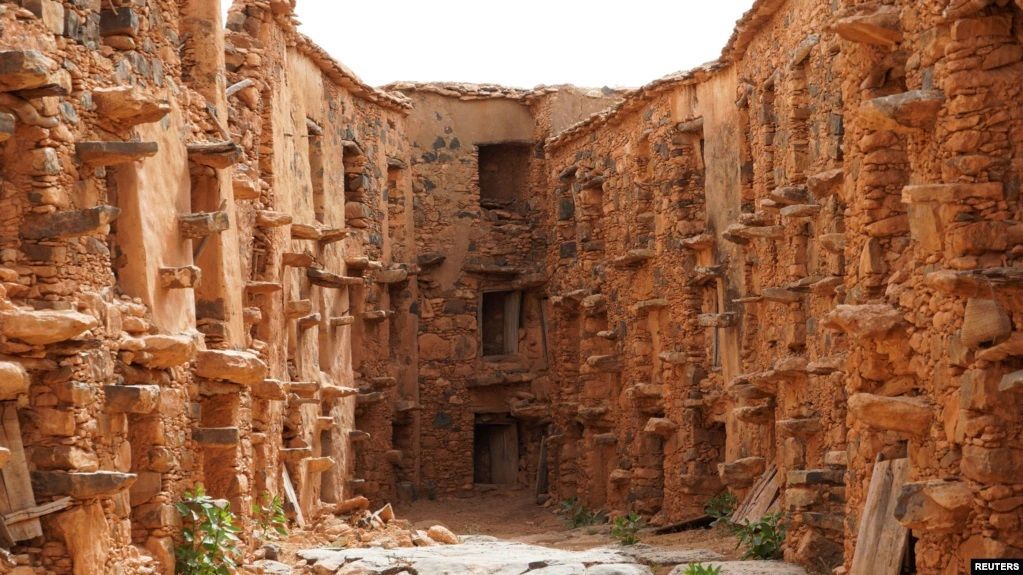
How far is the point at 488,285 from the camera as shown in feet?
85.9

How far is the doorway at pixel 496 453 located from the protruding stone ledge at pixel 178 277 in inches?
575

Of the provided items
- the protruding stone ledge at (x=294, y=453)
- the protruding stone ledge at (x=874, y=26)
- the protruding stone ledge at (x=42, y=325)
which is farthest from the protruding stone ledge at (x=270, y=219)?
the protruding stone ledge at (x=874, y=26)

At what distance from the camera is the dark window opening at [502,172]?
27.2m

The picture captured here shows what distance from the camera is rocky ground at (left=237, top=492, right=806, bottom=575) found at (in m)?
14.4

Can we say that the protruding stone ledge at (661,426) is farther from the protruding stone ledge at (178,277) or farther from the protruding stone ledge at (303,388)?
the protruding stone ledge at (178,277)

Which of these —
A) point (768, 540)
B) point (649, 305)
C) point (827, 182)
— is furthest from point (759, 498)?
point (649, 305)

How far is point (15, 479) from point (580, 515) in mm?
13968

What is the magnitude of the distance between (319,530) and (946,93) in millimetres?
11310

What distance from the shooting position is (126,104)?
422 inches

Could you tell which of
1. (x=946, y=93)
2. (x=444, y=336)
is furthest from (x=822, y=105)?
(x=444, y=336)

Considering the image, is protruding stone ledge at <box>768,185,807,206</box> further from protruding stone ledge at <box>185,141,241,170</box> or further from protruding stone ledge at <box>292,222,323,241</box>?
protruding stone ledge at <box>292,222,323,241</box>

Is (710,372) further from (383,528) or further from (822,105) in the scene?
(822,105)

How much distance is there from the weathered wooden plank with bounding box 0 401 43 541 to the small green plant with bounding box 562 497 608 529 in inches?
528

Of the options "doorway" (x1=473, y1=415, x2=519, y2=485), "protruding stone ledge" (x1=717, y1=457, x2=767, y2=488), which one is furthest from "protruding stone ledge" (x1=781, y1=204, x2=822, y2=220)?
"doorway" (x1=473, y1=415, x2=519, y2=485)
